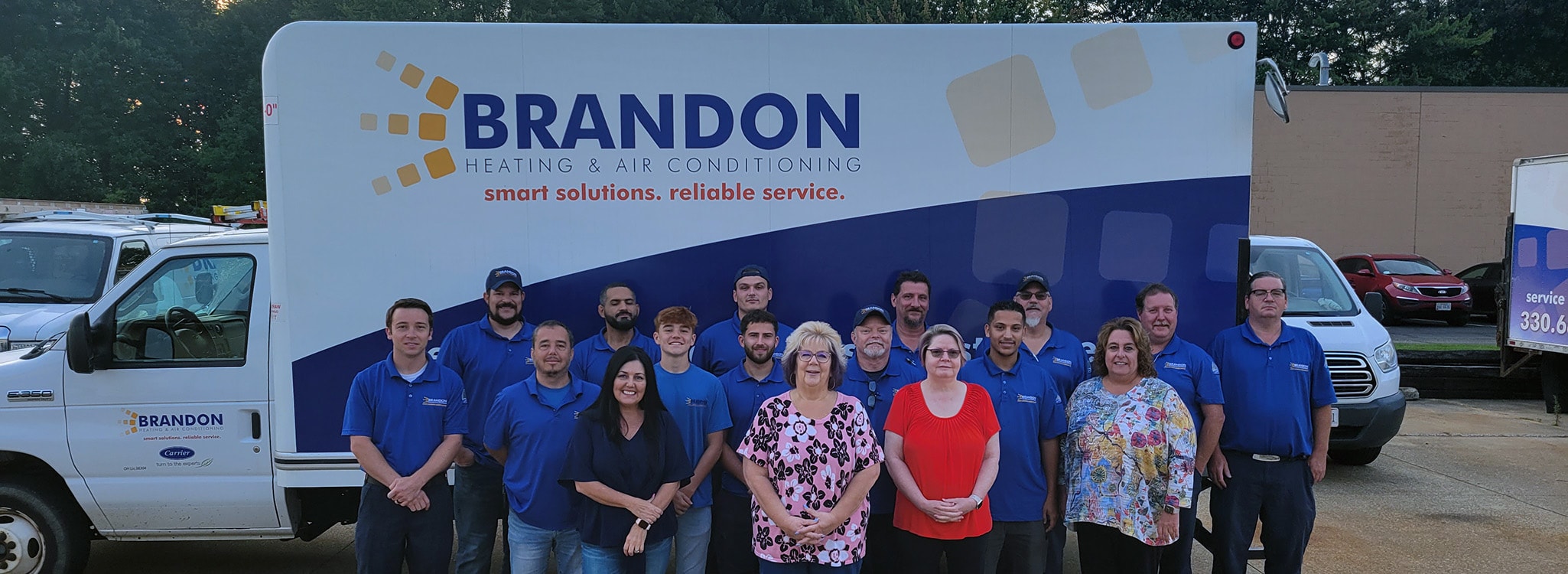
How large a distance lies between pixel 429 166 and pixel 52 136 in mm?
28930

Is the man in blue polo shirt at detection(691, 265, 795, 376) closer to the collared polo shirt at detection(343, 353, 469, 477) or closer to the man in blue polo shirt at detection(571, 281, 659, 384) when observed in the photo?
the man in blue polo shirt at detection(571, 281, 659, 384)

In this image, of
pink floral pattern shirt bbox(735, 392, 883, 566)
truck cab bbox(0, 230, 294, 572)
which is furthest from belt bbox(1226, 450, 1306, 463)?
truck cab bbox(0, 230, 294, 572)

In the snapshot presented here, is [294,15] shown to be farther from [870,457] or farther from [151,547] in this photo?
[870,457]

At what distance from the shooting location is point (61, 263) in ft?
26.0

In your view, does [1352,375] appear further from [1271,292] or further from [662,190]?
[662,190]

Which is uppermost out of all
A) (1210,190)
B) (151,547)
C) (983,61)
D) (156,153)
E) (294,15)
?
(294,15)

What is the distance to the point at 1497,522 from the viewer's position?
6094 millimetres

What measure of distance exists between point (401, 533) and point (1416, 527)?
616 centimetres

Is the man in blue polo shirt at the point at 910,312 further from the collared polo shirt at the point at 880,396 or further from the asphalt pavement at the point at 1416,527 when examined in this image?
the asphalt pavement at the point at 1416,527

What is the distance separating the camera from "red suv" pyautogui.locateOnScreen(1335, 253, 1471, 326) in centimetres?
1661

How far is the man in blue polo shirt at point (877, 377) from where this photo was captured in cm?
400

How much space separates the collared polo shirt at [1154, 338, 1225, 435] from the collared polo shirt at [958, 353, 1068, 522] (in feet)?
1.89

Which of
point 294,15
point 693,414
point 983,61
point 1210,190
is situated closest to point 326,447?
point 693,414

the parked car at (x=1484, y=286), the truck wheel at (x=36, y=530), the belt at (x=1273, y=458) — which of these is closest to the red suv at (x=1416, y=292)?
the parked car at (x=1484, y=286)
